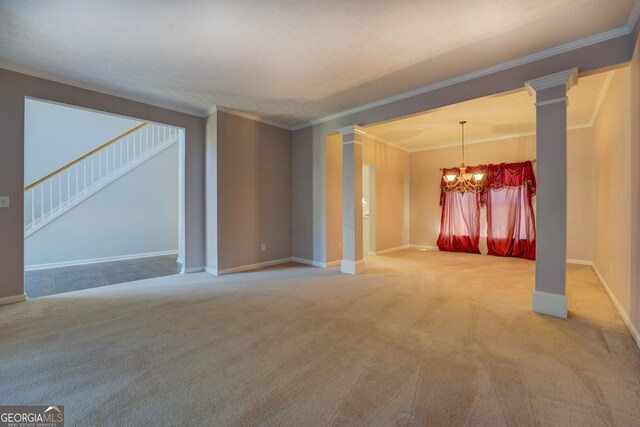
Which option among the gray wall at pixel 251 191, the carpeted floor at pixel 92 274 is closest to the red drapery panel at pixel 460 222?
the gray wall at pixel 251 191

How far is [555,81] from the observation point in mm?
2885

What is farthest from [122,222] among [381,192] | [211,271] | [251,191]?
[381,192]

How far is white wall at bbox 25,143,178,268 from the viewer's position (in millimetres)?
5602

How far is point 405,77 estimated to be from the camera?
11.6 ft

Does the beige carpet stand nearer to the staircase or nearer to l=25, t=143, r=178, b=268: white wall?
l=25, t=143, r=178, b=268: white wall

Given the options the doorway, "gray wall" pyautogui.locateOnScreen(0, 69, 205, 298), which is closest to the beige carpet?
"gray wall" pyautogui.locateOnScreen(0, 69, 205, 298)

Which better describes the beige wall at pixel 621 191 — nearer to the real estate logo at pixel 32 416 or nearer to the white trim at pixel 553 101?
the white trim at pixel 553 101

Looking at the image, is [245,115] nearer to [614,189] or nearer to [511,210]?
[614,189]

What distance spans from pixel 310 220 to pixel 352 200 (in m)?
1.11

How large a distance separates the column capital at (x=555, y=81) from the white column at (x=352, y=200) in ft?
7.68

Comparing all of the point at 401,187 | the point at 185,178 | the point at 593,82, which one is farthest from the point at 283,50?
the point at 401,187

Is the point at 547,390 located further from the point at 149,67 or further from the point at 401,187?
the point at 401,187

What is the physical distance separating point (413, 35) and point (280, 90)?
6.25ft

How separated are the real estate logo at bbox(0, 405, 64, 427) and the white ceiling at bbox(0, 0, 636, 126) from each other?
2.82 metres
